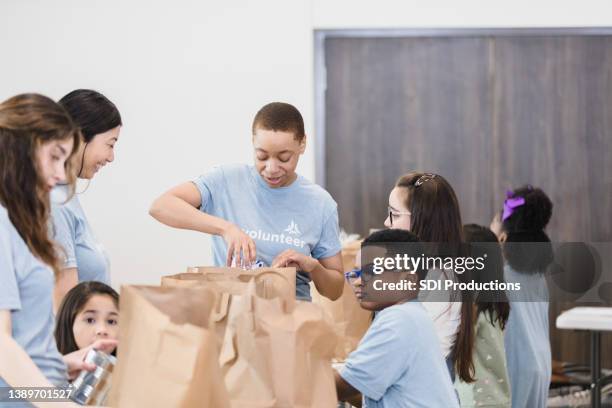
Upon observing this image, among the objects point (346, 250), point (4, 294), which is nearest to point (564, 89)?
point (346, 250)

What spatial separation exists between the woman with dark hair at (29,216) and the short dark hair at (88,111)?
0.67 m

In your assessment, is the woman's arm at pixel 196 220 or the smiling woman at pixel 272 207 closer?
the woman's arm at pixel 196 220

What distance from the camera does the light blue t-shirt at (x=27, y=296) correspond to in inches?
50.3

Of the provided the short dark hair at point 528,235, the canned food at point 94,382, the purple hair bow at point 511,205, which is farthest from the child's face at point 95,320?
the purple hair bow at point 511,205

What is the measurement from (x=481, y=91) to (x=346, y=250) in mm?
1668

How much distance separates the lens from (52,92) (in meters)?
4.26

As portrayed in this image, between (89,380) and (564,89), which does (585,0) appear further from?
(89,380)

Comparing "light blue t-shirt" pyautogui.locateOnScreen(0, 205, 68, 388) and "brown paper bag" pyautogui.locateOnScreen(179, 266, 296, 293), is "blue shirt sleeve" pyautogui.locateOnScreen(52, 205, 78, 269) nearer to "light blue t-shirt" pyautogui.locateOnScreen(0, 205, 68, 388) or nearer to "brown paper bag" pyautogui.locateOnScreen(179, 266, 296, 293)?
"brown paper bag" pyautogui.locateOnScreen(179, 266, 296, 293)

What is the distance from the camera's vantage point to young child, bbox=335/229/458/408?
1689 mm

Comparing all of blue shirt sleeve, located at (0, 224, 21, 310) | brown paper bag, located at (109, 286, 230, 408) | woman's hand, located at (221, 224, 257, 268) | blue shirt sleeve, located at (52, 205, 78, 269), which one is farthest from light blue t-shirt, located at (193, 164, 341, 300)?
blue shirt sleeve, located at (0, 224, 21, 310)

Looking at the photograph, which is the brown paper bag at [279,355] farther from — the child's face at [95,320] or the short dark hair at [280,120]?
the short dark hair at [280,120]

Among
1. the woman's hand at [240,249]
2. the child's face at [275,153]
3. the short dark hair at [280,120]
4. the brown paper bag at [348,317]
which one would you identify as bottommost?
the brown paper bag at [348,317]

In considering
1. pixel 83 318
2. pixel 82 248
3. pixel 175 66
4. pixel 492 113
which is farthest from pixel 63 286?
pixel 492 113

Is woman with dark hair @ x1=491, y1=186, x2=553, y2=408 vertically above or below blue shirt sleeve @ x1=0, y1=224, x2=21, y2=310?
below
